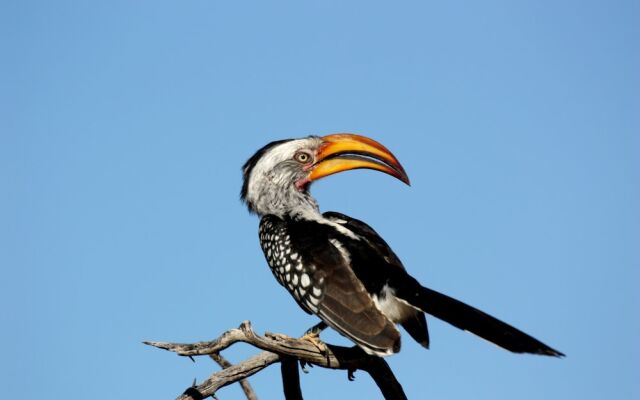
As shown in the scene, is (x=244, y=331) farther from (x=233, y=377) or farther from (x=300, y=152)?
(x=300, y=152)

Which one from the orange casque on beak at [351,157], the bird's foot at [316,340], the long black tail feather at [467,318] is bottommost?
the long black tail feather at [467,318]

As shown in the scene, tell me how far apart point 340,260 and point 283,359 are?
93 centimetres

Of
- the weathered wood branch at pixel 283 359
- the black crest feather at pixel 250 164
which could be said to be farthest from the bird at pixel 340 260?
the weathered wood branch at pixel 283 359

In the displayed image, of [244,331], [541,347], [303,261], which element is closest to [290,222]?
[303,261]

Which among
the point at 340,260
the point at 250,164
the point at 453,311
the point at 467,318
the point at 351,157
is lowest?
the point at 467,318

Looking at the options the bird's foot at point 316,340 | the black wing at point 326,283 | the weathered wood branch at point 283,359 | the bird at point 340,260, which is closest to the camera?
the weathered wood branch at point 283,359

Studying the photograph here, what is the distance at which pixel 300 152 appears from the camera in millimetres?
8234

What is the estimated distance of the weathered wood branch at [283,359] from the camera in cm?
566

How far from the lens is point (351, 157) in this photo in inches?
317

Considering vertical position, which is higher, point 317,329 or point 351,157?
point 351,157

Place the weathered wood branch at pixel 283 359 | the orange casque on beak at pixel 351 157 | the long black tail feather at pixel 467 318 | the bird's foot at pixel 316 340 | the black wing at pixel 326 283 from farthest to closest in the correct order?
1. the orange casque on beak at pixel 351 157
2. the bird's foot at pixel 316 340
3. the black wing at pixel 326 283
4. the weathered wood branch at pixel 283 359
5. the long black tail feather at pixel 467 318

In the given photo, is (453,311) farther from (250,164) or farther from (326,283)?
(250,164)

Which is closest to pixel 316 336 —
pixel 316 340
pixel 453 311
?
pixel 316 340

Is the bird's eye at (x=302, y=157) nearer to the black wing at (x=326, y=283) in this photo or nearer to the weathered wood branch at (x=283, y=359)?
the black wing at (x=326, y=283)
